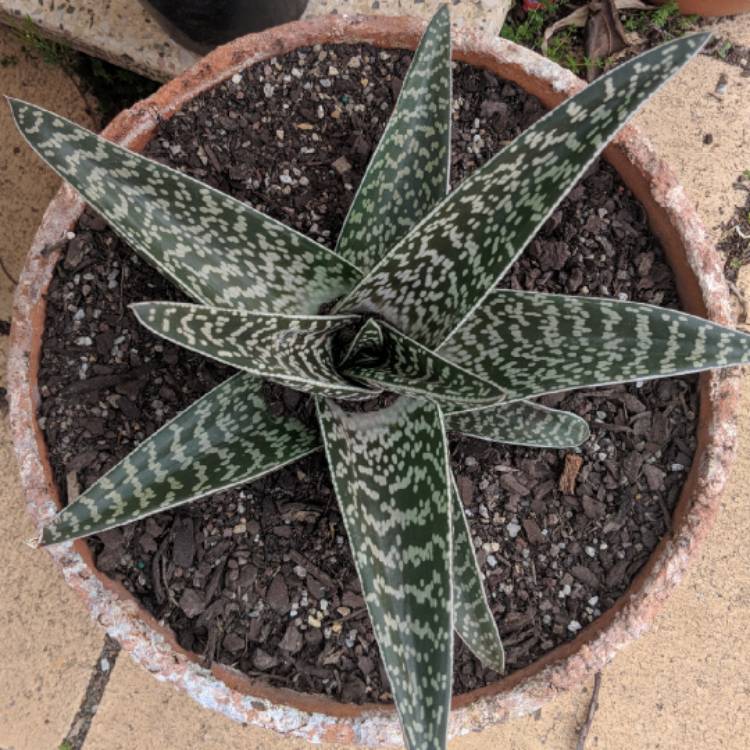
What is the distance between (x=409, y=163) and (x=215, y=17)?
17.2 inches

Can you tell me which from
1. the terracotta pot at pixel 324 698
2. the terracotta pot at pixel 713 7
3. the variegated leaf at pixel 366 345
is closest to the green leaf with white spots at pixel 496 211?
the variegated leaf at pixel 366 345

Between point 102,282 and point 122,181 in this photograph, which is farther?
point 102,282

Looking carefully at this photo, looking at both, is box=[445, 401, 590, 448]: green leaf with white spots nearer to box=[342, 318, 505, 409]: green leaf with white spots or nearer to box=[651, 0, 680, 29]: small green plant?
box=[342, 318, 505, 409]: green leaf with white spots

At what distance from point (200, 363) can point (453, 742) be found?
3.08 feet

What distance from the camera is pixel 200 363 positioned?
110 cm

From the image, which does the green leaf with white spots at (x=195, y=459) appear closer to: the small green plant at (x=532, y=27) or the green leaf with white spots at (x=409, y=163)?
the green leaf with white spots at (x=409, y=163)

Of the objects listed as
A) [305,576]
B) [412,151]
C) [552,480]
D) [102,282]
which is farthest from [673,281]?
[102,282]

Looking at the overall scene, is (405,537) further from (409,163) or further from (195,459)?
(409,163)

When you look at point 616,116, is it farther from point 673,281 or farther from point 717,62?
point 717,62

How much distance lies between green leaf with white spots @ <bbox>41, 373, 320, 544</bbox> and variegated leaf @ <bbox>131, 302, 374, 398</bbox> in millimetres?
131

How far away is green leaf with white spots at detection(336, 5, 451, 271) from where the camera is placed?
2.88ft

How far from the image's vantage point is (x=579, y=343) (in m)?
0.84

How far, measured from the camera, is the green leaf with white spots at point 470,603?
893 mm

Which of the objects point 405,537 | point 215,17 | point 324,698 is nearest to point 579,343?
point 405,537
